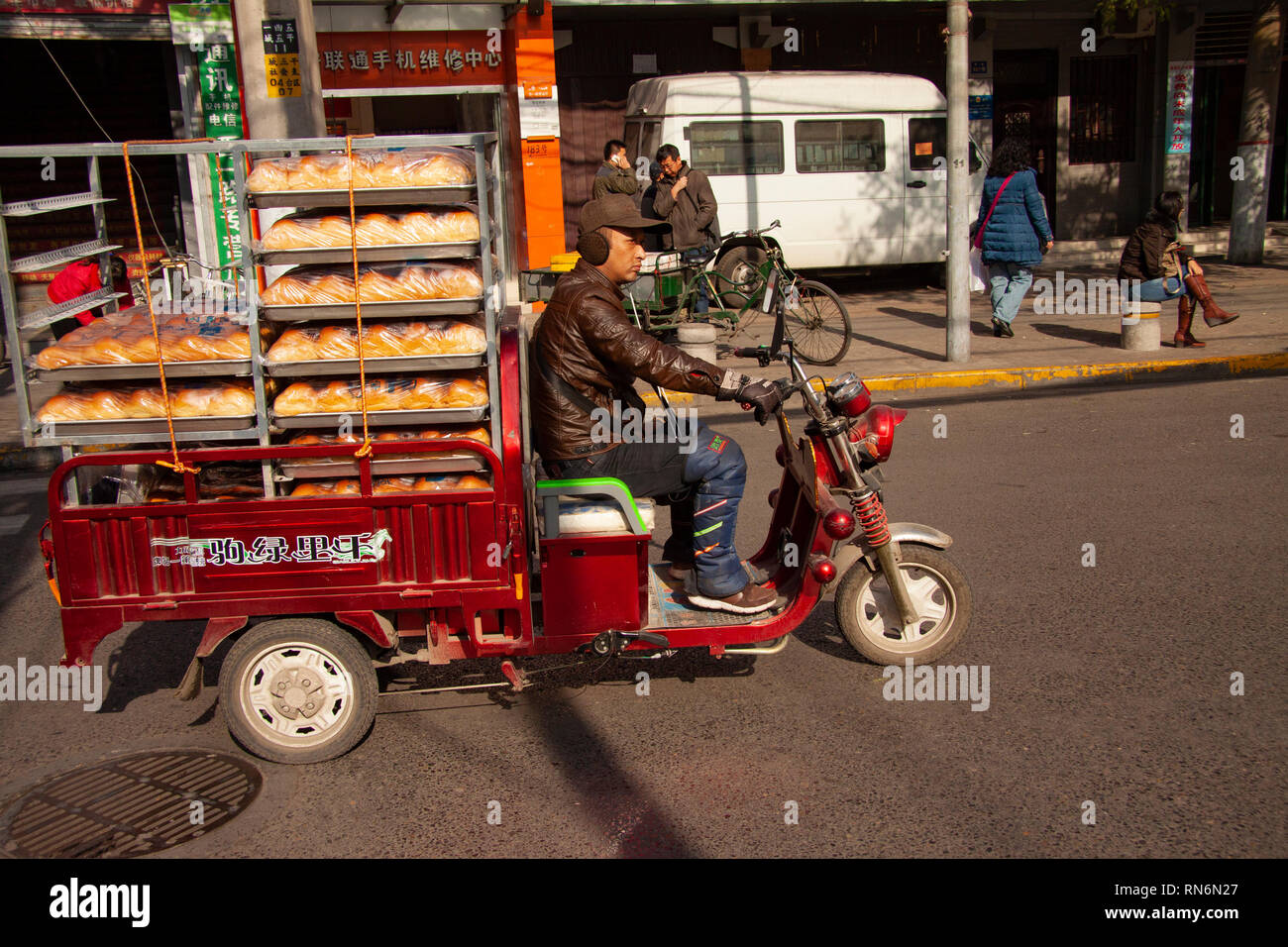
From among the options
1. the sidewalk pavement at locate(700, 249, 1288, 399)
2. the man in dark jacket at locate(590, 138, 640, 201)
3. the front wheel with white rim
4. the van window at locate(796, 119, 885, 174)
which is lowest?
the front wheel with white rim

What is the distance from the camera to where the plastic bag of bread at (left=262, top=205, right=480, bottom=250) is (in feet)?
12.5

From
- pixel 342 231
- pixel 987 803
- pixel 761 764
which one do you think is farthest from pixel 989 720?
pixel 342 231

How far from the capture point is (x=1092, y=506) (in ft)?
21.8

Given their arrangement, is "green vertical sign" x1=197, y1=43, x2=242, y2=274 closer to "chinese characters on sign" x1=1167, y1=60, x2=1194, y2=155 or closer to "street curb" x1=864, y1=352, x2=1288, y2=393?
"street curb" x1=864, y1=352, x2=1288, y2=393

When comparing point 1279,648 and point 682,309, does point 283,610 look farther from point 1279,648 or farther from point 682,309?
point 682,309

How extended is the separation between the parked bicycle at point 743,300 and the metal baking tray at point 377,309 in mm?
7170

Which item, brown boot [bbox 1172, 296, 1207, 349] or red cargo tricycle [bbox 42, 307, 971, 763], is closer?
red cargo tricycle [bbox 42, 307, 971, 763]

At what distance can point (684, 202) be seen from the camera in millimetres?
12164

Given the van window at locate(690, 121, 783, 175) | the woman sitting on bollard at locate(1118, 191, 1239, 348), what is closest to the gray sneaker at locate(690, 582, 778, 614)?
the woman sitting on bollard at locate(1118, 191, 1239, 348)

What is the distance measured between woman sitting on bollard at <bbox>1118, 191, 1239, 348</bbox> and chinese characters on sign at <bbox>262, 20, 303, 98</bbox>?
8030 millimetres

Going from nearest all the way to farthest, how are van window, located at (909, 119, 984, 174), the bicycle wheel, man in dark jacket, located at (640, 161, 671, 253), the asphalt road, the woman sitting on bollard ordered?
1. the asphalt road
2. the woman sitting on bollard
3. the bicycle wheel
4. man in dark jacket, located at (640, 161, 671, 253)
5. van window, located at (909, 119, 984, 174)

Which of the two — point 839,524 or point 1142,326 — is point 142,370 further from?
point 1142,326
